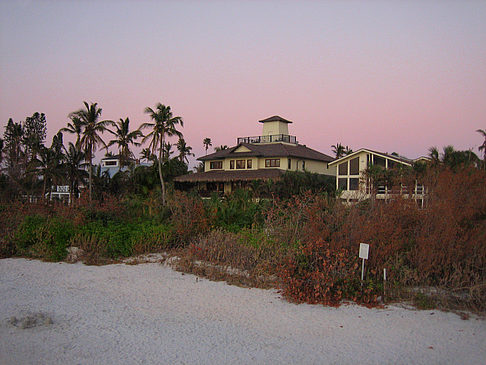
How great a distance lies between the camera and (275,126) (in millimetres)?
53000

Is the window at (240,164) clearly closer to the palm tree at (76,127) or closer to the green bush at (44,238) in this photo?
the palm tree at (76,127)

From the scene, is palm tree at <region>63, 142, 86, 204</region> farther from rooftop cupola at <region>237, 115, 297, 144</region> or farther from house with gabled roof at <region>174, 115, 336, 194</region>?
rooftop cupola at <region>237, 115, 297, 144</region>

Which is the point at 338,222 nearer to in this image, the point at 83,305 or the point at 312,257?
the point at 312,257

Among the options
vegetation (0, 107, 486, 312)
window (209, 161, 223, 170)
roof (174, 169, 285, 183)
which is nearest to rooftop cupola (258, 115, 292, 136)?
window (209, 161, 223, 170)

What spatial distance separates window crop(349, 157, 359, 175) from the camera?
3973 cm

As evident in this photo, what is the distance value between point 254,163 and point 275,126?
31.7 ft

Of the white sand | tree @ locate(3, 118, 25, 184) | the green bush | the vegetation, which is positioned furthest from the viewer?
tree @ locate(3, 118, 25, 184)

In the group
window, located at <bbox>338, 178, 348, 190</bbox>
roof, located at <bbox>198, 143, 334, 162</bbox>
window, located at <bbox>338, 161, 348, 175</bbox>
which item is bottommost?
window, located at <bbox>338, 178, 348, 190</bbox>

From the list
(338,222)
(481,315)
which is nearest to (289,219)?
(338,222)

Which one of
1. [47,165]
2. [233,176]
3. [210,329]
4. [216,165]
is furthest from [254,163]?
[210,329]

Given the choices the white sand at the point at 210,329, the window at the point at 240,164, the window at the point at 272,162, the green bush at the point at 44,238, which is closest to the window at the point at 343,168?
the window at the point at 272,162

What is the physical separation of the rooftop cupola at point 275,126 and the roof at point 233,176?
34.3 ft

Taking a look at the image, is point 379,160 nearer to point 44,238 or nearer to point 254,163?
point 254,163

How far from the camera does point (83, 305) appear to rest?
8547mm
